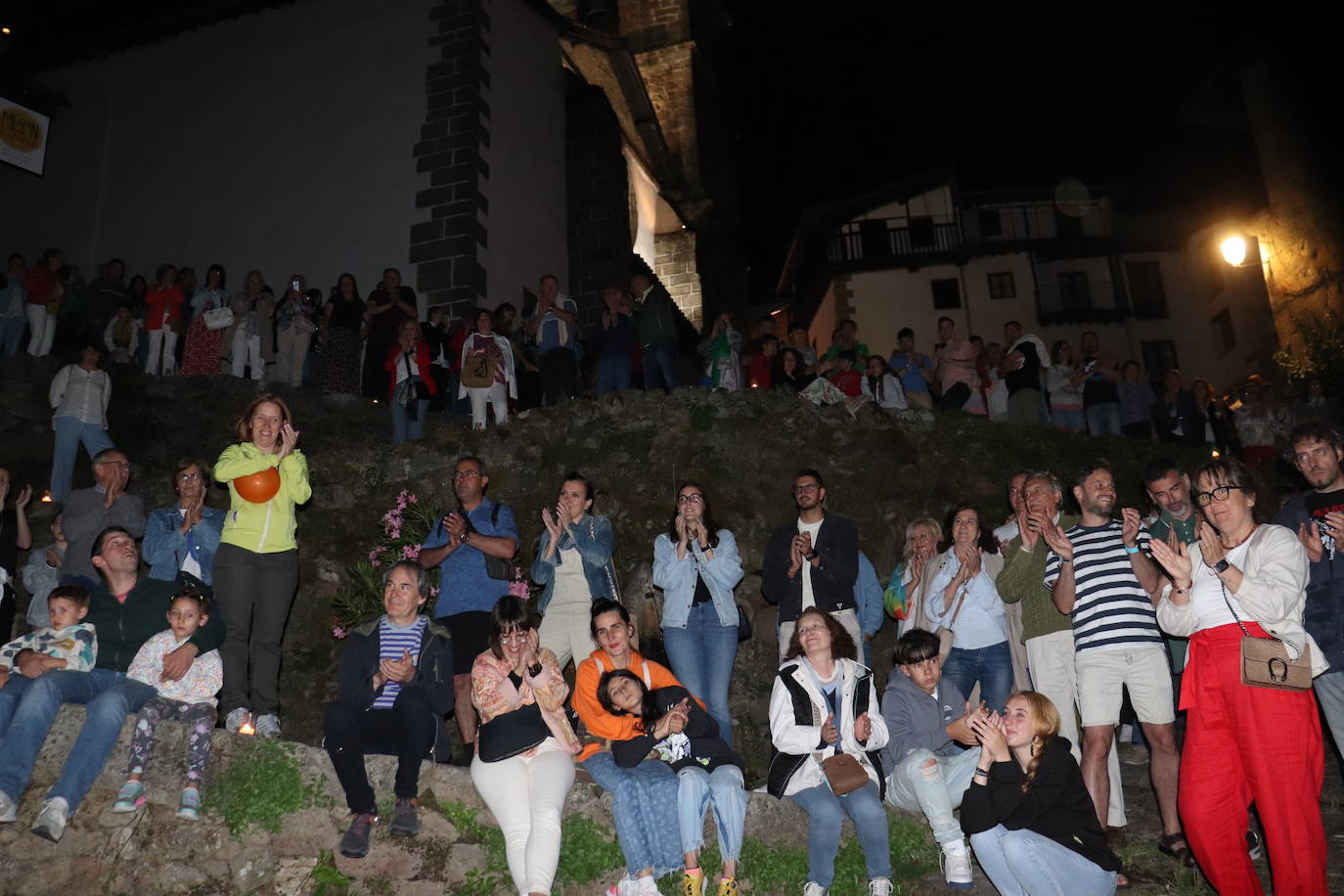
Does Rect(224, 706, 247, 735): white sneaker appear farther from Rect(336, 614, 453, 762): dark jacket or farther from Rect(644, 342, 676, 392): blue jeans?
Rect(644, 342, 676, 392): blue jeans

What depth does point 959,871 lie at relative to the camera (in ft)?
17.7

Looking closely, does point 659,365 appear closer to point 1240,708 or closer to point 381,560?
point 381,560

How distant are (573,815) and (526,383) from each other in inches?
316

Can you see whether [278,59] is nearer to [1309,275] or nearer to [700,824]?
[700,824]

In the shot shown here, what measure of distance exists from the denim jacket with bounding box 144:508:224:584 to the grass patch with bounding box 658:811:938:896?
12.2 feet

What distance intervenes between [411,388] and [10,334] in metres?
5.65

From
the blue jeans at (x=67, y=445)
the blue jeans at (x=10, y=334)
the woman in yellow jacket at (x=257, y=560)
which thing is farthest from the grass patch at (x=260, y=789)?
the blue jeans at (x=10, y=334)

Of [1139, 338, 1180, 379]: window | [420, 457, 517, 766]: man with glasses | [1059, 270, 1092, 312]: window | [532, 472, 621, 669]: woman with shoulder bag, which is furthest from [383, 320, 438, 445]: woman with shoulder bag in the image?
[1139, 338, 1180, 379]: window

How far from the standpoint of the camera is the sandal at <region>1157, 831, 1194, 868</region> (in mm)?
5383

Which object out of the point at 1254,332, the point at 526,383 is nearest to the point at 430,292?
the point at 526,383

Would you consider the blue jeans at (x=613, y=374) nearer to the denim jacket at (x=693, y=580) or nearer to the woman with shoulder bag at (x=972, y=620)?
the denim jacket at (x=693, y=580)

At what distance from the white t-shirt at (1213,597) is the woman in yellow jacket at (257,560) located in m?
5.15

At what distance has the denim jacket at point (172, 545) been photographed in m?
6.70

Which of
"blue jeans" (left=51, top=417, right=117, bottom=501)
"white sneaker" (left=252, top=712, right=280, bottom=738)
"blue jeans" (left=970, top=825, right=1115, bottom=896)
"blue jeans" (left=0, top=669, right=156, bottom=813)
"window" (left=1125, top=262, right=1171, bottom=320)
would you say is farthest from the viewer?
"window" (left=1125, top=262, right=1171, bottom=320)
